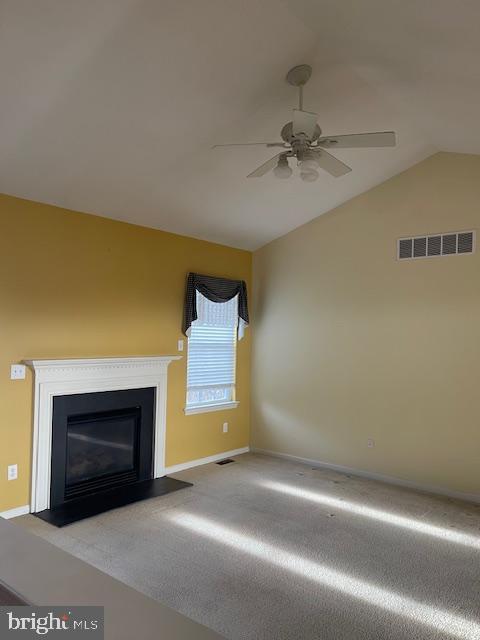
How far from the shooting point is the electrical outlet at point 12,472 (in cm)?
367

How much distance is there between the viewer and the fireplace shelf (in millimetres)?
3656

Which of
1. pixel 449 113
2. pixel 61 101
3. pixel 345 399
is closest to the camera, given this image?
pixel 61 101

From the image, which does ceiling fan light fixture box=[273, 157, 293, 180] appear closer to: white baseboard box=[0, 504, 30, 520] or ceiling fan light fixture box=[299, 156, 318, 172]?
ceiling fan light fixture box=[299, 156, 318, 172]

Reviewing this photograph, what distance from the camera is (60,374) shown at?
12.9 feet

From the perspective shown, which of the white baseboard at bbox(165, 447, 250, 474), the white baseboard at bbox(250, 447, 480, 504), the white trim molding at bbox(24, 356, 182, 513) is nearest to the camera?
the white trim molding at bbox(24, 356, 182, 513)

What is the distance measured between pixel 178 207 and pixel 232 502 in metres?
2.79

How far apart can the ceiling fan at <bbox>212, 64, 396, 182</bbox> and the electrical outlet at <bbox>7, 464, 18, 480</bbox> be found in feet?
9.77

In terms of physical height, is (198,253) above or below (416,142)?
below

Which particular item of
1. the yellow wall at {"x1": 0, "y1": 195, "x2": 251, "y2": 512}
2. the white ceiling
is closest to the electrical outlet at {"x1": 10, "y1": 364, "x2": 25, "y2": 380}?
the yellow wall at {"x1": 0, "y1": 195, "x2": 251, "y2": 512}

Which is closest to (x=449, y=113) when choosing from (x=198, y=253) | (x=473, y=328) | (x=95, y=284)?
(x=473, y=328)

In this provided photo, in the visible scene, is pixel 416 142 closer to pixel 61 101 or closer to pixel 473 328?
pixel 473 328

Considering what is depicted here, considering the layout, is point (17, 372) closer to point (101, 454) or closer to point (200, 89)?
point (101, 454)

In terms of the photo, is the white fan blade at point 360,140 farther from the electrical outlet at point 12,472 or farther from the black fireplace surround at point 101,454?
the electrical outlet at point 12,472

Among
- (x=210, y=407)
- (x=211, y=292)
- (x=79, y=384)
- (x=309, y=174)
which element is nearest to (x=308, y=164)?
(x=309, y=174)
